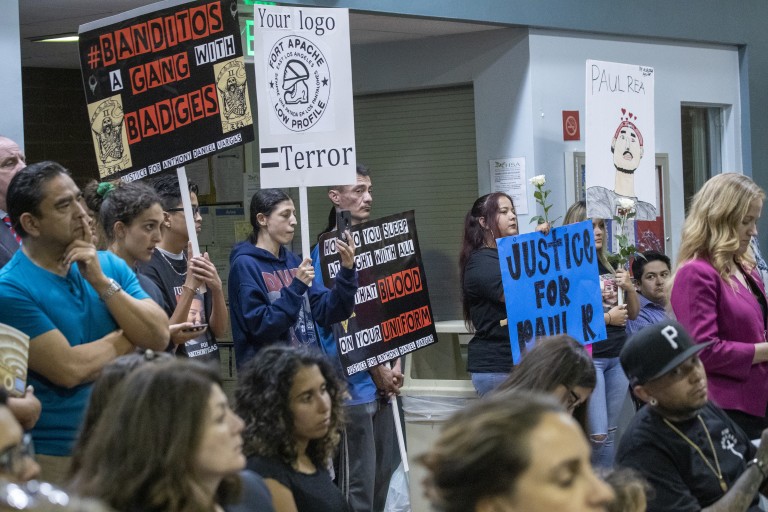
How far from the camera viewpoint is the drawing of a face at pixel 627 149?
691 cm

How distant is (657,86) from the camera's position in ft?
29.8

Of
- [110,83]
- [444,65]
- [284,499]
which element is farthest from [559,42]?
[284,499]

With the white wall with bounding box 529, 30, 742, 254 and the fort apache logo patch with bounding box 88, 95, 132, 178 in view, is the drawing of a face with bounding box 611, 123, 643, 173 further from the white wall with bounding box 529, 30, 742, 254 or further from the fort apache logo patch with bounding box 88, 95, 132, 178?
the fort apache logo patch with bounding box 88, 95, 132, 178

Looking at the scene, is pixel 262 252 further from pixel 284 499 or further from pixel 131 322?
pixel 284 499

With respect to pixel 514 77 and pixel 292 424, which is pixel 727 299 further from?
pixel 514 77

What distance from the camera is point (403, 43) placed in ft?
27.9

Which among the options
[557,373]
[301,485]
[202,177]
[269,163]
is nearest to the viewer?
[301,485]

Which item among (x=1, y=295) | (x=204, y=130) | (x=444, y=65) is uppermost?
(x=444, y=65)

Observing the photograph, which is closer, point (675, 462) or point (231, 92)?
point (675, 462)

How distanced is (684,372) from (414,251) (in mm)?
3068

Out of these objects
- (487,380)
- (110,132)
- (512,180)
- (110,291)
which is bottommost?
(487,380)

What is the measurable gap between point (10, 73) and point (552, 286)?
286 cm

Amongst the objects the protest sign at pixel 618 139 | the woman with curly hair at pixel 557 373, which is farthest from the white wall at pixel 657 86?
the woman with curly hair at pixel 557 373

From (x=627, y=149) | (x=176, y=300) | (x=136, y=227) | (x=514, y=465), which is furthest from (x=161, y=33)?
(x=514, y=465)
